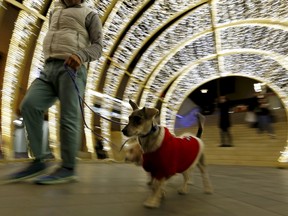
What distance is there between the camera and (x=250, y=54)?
13094 millimetres

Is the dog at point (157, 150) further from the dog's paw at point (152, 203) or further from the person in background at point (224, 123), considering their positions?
the person in background at point (224, 123)

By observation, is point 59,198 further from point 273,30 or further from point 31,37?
point 273,30

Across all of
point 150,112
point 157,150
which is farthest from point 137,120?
point 157,150

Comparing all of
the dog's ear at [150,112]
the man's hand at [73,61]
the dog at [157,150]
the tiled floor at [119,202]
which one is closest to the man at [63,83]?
the man's hand at [73,61]

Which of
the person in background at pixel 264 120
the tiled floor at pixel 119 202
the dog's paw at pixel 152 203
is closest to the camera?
the tiled floor at pixel 119 202

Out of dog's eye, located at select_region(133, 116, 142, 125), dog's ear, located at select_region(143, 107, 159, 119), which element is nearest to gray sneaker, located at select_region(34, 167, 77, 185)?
dog's eye, located at select_region(133, 116, 142, 125)

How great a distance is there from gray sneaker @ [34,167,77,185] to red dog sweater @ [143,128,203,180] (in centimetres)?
99

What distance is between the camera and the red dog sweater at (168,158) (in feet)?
9.25

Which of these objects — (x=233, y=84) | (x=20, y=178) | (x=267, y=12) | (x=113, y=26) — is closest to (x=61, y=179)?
(x=20, y=178)

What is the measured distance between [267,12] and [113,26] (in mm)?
4315

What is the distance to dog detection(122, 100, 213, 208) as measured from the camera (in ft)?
9.23

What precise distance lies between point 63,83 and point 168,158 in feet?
4.58

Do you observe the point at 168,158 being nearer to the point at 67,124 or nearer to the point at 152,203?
the point at 152,203

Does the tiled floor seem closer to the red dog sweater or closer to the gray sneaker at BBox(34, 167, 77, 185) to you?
the gray sneaker at BBox(34, 167, 77, 185)
